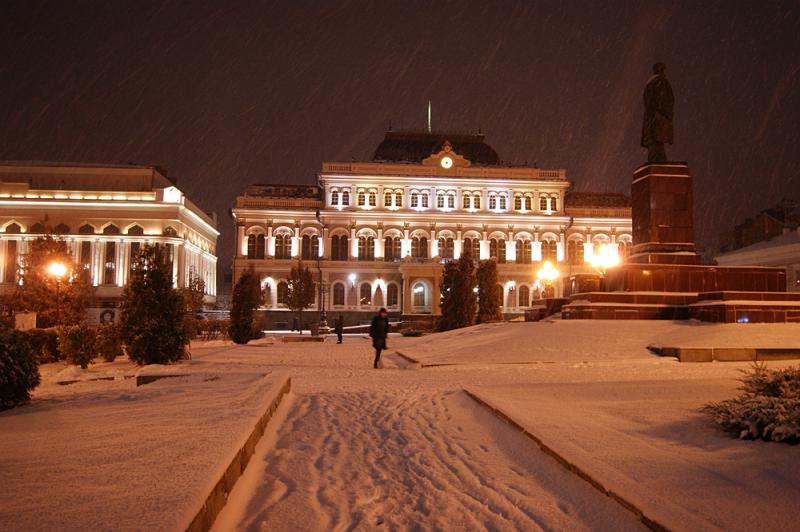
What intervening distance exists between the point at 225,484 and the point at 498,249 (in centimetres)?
5556

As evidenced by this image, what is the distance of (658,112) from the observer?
2028cm

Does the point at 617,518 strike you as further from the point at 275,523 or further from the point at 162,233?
the point at 162,233

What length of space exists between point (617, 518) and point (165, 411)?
5.16 meters

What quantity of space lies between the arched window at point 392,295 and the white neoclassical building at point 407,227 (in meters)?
0.08

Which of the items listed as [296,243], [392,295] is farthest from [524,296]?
[296,243]

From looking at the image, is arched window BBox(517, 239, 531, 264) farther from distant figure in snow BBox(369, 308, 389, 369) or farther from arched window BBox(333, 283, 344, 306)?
distant figure in snow BBox(369, 308, 389, 369)

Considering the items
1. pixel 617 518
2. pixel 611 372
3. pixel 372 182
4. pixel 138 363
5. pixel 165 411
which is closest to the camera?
pixel 617 518

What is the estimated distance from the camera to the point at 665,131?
2023 cm

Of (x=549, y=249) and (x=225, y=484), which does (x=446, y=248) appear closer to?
(x=549, y=249)

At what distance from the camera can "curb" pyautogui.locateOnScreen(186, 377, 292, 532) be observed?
3.83m

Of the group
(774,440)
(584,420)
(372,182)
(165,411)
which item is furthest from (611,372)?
(372,182)

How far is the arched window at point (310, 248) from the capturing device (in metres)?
57.8

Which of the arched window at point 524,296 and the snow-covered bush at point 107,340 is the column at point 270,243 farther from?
the snow-covered bush at point 107,340

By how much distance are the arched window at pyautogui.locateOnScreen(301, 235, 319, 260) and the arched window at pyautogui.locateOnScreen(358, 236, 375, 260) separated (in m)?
3.71
